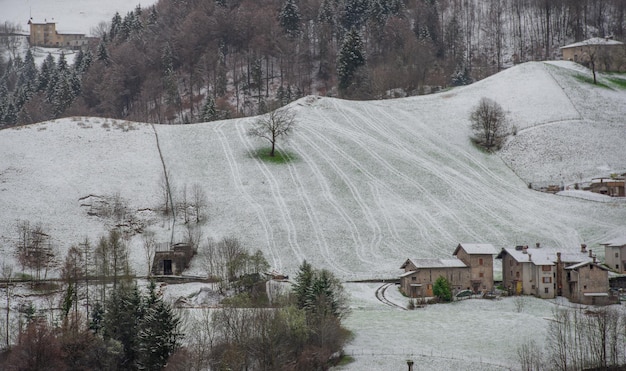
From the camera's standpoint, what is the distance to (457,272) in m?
68.3

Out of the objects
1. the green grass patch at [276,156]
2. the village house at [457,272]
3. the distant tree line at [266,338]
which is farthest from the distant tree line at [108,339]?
the green grass patch at [276,156]

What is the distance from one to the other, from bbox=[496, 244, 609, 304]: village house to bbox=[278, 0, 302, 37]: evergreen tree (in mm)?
108366

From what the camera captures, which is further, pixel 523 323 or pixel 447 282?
pixel 447 282

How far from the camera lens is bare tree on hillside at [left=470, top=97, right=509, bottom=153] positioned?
11150 centimetres

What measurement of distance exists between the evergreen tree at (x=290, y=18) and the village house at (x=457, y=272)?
10774 cm

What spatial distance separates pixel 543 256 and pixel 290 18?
11268cm

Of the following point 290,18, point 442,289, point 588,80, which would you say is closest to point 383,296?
point 442,289

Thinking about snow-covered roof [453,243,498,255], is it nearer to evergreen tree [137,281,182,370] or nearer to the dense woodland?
evergreen tree [137,281,182,370]

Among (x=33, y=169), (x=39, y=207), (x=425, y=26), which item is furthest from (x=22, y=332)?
(x=425, y=26)

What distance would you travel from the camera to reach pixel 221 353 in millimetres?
49312

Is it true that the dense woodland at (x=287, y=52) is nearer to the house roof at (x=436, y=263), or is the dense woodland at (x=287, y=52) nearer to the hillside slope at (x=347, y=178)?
the hillside slope at (x=347, y=178)

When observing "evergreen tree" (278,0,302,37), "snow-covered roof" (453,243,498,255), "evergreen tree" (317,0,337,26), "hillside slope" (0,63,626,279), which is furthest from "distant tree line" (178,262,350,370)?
"evergreen tree" (317,0,337,26)

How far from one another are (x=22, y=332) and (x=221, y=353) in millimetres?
12875

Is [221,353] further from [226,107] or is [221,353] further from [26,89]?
[26,89]
